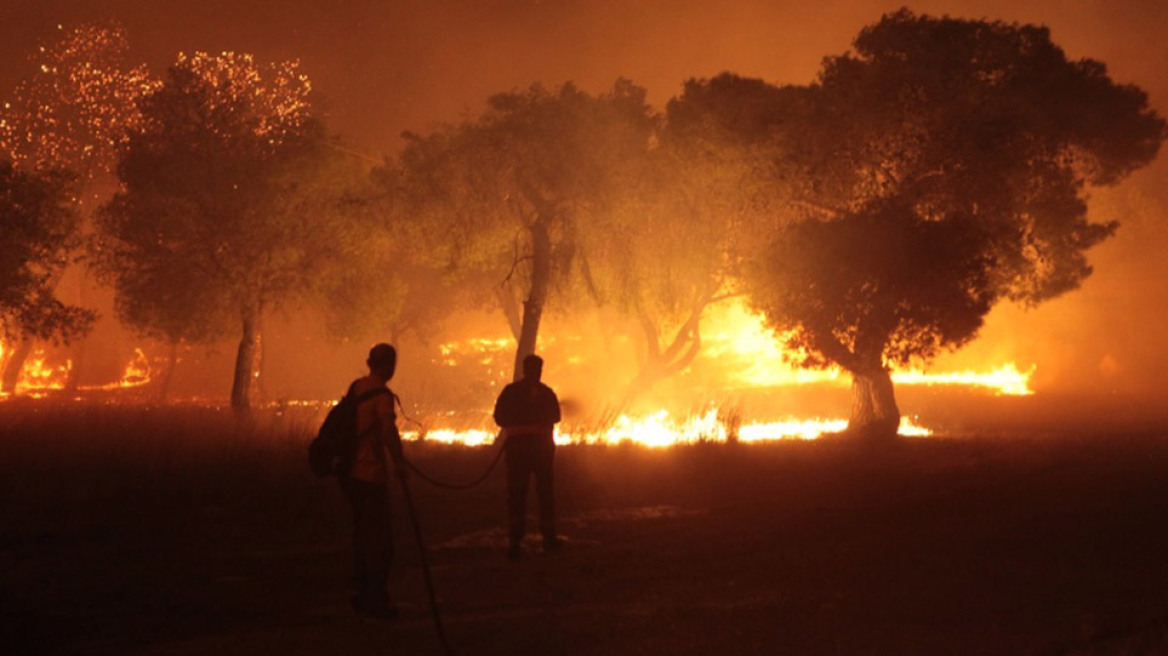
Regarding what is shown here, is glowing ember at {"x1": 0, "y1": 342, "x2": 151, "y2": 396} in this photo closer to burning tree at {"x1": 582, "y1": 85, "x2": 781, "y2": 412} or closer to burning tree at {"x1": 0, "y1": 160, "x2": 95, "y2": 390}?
burning tree at {"x1": 0, "y1": 160, "x2": 95, "y2": 390}

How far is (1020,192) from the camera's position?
80.6ft

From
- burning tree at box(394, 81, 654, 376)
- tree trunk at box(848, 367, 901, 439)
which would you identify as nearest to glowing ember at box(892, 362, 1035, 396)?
tree trunk at box(848, 367, 901, 439)

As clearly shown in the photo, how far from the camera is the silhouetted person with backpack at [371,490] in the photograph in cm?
821

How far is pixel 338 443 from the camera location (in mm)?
8250

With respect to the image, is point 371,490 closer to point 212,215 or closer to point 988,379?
point 212,215

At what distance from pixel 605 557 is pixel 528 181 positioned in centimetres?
1617

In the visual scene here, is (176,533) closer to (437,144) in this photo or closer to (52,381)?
(437,144)

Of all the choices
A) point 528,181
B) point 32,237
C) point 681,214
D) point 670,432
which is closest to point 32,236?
point 32,237

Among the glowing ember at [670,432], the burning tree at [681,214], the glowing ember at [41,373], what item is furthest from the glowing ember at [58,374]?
the burning tree at [681,214]

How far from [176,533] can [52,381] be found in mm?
53457

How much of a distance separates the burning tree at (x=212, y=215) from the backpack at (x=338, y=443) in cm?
2320

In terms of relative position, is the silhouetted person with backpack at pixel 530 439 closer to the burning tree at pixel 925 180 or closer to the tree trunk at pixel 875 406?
the burning tree at pixel 925 180

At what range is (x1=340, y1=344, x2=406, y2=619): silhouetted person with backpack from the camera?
26.9 feet

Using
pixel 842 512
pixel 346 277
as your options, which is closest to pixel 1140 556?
pixel 842 512
